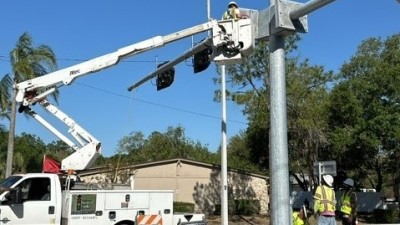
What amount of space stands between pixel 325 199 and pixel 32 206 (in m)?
7.00

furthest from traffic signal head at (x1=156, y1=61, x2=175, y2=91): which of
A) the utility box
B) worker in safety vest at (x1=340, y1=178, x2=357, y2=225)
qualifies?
worker in safety vest at (x1=340, y1=178, x2=357, y2=225)

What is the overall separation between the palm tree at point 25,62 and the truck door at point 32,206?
33.0ft

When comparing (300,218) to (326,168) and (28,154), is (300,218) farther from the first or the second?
(28,154)

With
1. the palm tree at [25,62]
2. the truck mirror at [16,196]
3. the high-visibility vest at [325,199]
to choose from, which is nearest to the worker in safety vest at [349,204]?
the high-visibility vest at [325,199]

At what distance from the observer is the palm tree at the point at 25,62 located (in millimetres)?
23312

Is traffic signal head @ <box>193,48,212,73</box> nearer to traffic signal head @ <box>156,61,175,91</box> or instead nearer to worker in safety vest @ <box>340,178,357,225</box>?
traffic signal head @ <box>156,61,175,91</box>

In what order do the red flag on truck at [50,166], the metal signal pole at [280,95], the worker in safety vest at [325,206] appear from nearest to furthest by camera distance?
1. the metal signal pole at [280,95]
2. the worker in safety vest at [325,206]
3. the red flag on truck at [50,166]

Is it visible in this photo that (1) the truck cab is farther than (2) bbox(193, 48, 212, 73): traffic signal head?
No

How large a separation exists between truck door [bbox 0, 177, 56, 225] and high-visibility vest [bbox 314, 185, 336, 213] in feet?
21.4

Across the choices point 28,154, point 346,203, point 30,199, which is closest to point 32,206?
point 30,199

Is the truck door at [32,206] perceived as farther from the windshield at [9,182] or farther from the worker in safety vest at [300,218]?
the worker in safety vest at [300,218]

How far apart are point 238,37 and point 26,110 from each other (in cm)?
1108

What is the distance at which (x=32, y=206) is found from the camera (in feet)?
44.1

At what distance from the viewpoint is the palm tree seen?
23.3 meters
